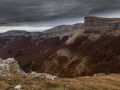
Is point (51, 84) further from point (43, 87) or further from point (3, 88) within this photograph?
point (3, 88)

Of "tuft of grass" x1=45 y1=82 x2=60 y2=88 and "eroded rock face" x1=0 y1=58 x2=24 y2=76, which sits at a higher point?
"tuft of grass" x1=45 y1=82 x2=60 y2=88

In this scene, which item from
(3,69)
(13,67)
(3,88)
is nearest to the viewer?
(3,88)

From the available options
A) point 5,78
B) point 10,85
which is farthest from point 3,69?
point 10,85

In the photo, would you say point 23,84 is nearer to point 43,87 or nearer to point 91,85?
point 43,87

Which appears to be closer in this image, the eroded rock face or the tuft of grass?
the tuft of grass

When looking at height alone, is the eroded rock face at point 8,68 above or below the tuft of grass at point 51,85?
below

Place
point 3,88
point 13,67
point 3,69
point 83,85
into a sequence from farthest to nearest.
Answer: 1. point 13,67
2. point 3,69
3. point 83,85
4. point 3,88

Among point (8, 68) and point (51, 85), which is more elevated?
point (51, 85)

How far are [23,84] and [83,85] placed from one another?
8.08 meters

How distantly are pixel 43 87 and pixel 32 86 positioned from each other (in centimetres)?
131

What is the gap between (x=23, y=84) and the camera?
1438 inches

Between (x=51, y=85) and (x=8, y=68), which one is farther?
(x=8, y=68)

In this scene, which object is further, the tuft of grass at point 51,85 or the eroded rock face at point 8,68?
the eroded rock face at point 8,68

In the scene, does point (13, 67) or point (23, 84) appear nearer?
point (23, 84)
